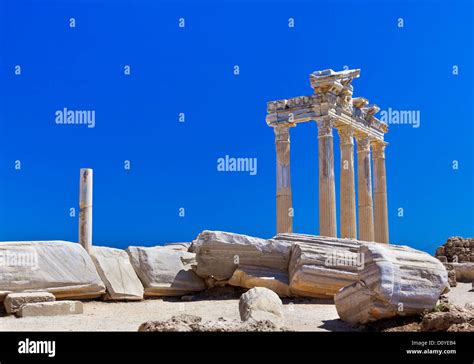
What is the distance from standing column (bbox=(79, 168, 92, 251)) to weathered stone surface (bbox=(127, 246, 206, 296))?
1143 mm

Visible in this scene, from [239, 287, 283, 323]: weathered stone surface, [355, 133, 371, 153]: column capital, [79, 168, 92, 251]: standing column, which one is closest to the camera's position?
[239, 287, 283, 323]: weathered stone surface

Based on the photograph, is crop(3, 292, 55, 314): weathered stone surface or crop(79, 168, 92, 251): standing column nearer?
crop(3, 292, 55, 314): weathered stone surface

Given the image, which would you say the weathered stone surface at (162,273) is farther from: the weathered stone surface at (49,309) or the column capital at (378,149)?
the column capital at (378,149)

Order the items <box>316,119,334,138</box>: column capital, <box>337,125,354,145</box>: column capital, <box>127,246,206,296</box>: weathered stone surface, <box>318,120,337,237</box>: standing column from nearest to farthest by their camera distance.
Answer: <box>127,246,206,296</box>: weathered stone surface → <box>316,119,334,138</box>: column capital → <box>318,120,337,237</box>: standing column → <box>337,125,354,145</box>: column capital

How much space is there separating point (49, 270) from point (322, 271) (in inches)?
253

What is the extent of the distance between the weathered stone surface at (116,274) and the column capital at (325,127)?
13433 millimetres

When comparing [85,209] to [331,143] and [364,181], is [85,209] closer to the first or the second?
[331,143]

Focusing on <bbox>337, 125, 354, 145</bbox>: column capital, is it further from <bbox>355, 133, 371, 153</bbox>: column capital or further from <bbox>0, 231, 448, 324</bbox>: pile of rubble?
<bbox>0, 231, 448, 324</bbox>: pile of rubble

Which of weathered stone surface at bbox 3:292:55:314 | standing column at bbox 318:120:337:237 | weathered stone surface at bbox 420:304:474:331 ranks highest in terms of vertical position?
standing column at bbox 318:120:337:237

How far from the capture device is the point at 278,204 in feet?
93.8

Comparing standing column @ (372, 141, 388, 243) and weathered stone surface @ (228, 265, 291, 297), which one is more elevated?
standing column @ (372, 141, 388, 243)

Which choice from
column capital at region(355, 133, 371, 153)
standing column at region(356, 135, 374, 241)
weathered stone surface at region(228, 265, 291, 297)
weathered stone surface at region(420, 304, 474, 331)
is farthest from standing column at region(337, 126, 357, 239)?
weathered stone surface at region(420, 304, 474, 331)

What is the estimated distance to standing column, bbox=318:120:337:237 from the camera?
1082 inches

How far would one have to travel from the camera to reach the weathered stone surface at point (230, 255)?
1627cm
